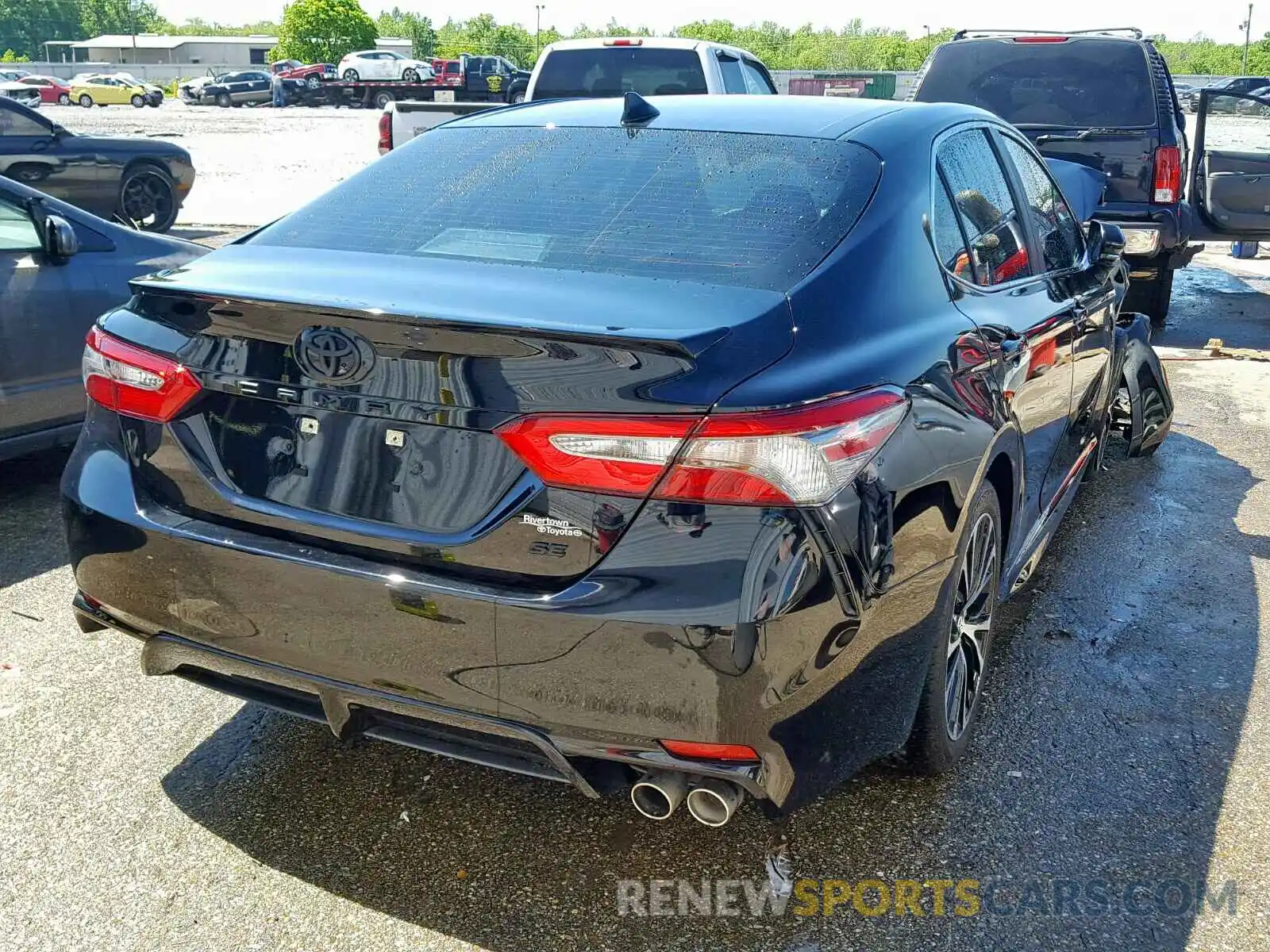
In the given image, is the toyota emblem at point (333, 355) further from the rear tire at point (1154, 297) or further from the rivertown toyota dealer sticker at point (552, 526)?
the rear tire at point (1154, 297)

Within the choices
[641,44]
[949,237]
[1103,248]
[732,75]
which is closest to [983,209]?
[949,237]

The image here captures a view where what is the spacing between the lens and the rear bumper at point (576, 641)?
226cm

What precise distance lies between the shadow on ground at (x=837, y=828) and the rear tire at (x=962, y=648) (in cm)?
12

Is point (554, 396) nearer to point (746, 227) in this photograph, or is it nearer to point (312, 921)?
point (746, 227)

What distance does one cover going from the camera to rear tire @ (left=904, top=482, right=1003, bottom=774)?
2.90 m

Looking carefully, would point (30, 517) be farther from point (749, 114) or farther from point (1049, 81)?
point (1049, 81)

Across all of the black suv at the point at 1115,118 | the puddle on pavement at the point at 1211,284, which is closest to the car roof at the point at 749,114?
the black suv at the point at 1115,118

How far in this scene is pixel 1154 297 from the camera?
391 inches

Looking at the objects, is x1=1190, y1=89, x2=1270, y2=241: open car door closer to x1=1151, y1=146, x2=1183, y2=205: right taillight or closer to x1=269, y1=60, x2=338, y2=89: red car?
x1=1151, y1=146, x2=1183, y2=205: right taillight

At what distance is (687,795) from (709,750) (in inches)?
5.4

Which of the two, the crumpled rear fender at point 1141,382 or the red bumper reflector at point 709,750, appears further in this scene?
the crumpled rear fender at point 1141,382

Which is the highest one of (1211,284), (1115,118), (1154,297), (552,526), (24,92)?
(1115,118)

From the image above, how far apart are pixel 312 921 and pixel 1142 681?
8.24 feet

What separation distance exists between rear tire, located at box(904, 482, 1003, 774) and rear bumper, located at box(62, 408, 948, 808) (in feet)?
0.47
